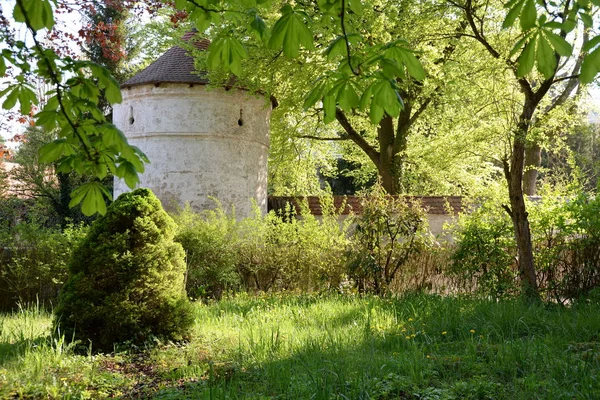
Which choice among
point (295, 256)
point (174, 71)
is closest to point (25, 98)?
point (295, 256)

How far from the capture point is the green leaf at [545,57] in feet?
6.76

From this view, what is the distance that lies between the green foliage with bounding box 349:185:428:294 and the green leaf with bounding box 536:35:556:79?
6.91 metres

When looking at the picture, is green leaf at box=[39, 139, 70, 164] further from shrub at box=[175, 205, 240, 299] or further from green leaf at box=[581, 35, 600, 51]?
shrub at box=[175, 205, 240, 299]

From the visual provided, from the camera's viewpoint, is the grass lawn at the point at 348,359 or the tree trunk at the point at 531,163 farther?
the tree trunk at the point at 531,163

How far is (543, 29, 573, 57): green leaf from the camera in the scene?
1.98 meters

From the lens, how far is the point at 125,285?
5.98 metres

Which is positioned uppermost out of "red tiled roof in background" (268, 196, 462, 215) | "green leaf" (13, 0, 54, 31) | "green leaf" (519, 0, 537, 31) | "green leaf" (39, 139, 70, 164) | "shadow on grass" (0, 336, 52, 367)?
"green leaf" (13, 0, 54, 31)

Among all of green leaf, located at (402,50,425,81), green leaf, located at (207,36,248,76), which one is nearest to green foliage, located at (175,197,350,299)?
green leaf, located at (207,36,248,76)

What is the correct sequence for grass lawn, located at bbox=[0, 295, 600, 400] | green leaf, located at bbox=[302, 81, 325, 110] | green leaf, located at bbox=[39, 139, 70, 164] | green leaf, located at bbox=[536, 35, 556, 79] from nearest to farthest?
green leaf, located at bbox=[536, 35, 556, 79] → green leaf, located at bbox=[39, 139, 70, 164] → green leaf, located at bbox=[302, 81, 325, 110] → grass lawn, located at bbox=[0, 295, 600, 400]

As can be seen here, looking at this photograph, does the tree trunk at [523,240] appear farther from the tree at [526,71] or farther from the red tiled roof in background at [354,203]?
the red tiled roof in background at [354,203]

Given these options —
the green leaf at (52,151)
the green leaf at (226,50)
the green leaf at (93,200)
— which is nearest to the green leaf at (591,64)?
the green leaf at (226,50)

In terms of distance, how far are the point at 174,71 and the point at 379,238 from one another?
26.9 ft

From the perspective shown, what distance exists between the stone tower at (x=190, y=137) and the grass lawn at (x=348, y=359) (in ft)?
26.6

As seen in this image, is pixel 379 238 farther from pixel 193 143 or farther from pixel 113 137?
pixel 113 137
